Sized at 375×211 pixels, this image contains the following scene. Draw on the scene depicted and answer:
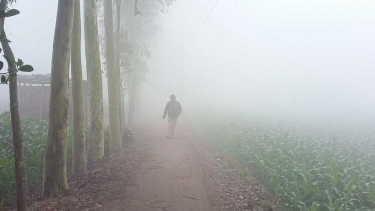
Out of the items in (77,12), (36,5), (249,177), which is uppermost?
(36,5)

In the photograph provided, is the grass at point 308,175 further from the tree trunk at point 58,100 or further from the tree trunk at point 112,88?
the tree trunk at point 58,100

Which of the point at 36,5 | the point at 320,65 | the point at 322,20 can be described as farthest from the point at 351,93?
the point at 36,5

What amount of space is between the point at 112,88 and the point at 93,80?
1.89 m

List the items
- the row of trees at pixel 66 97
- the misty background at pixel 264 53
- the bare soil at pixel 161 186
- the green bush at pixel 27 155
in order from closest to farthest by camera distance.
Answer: the row of trees at pixel 66 97, the bare soil at pixel 161 186, the green bush at pixel 27 155, the misty background at pixel 264 53

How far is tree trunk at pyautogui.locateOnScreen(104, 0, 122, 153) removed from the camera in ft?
36.9

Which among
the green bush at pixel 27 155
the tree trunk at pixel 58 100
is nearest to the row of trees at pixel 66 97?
the tree trunk at pixel 58 100

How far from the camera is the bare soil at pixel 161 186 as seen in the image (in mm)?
6359

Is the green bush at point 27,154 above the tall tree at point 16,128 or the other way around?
the other way around

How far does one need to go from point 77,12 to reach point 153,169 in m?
4.78

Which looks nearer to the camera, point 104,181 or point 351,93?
point 104,181

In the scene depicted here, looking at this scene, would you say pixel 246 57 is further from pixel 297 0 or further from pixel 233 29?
pixel 297 0

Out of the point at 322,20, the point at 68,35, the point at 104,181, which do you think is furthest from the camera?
the point at 322,20

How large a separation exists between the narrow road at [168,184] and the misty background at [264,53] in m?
40.9

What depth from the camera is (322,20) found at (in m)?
74.8
